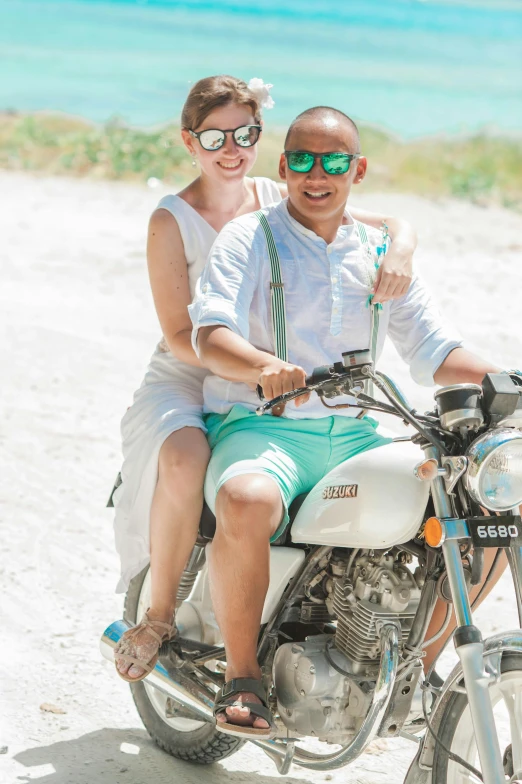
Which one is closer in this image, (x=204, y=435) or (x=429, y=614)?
(x=429, y=614)

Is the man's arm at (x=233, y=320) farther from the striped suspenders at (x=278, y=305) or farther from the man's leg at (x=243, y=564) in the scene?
the man's leg at (x=243, y=564)

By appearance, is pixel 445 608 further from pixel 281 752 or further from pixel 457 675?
pixel 281 752

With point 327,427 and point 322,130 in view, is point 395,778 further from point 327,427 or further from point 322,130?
point 322,130

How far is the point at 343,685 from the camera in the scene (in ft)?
10.2

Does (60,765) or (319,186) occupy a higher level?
(319,186)

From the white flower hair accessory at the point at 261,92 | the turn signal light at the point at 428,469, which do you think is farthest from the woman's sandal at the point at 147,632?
the white flower hair accessory at the point at 261,92

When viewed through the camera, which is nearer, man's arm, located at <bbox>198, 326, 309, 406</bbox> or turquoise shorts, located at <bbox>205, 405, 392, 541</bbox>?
man's arm, located at <bbox>198, 326, 309, 406</bbox>

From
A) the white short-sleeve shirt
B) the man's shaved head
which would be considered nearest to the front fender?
the white short-sleeve shirt

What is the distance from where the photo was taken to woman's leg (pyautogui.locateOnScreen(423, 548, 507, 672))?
10.1ft

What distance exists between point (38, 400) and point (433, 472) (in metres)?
5.07

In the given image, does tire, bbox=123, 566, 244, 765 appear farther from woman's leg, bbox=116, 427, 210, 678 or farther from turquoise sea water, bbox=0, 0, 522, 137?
turquoise sea water, bbox=0, 0, 522, 137

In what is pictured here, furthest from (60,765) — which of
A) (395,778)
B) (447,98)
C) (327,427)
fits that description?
(447,98)

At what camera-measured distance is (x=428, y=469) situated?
2.80m

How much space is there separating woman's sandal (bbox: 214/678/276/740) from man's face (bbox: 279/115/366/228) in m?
1.29
